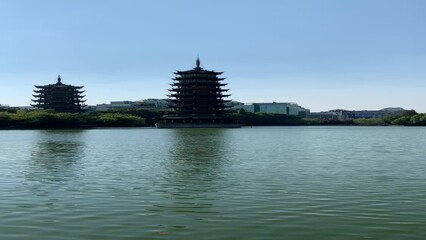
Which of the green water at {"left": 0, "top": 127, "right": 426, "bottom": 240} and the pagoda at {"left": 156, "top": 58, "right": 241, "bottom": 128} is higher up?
the pagoda at {"left": 156, "top": 58, "right": 241, "bottom": 128}

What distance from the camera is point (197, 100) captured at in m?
118

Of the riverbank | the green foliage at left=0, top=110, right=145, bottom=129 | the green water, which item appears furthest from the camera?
the riverbank

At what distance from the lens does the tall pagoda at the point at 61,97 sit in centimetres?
13362

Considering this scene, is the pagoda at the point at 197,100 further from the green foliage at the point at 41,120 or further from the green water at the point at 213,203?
the green water at the point at 213,203

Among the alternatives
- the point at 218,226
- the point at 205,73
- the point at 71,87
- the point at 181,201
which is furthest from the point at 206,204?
the point at 71,87

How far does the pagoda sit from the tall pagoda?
29.5 meters

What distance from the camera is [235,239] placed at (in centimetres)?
912

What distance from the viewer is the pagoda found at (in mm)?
117875

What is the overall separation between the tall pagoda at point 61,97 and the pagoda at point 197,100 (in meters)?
29.5

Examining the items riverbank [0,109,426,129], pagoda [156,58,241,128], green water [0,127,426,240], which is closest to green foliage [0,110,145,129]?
riverbank [0,109,426,129]

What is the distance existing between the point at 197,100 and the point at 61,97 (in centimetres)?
4162

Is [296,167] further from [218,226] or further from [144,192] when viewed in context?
[218,226]

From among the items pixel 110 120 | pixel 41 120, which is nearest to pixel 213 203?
pixel 41 120

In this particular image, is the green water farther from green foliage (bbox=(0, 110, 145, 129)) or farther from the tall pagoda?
the tall pagoda
